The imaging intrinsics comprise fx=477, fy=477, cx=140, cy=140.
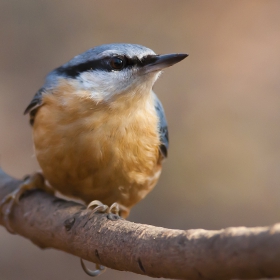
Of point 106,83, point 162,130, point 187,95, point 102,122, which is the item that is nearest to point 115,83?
point 106,83

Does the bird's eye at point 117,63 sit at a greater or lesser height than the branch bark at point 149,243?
greater

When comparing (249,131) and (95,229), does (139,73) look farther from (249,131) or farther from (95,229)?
(249,131)

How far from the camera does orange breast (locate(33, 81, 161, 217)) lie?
169cm

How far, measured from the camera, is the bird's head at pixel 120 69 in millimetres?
1667

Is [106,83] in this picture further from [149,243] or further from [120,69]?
[149,243]

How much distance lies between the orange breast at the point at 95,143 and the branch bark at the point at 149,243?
4.9 inches

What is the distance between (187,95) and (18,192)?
214 cm

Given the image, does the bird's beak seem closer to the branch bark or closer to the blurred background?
the branch bark

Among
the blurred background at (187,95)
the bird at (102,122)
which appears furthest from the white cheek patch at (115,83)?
the blurred background at (187,95)

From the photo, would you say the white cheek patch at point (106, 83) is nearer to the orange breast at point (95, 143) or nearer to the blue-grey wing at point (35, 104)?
the orange breast at point (95, 143)

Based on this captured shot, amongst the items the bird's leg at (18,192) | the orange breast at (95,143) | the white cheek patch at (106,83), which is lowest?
the bird's leg at (18,192)

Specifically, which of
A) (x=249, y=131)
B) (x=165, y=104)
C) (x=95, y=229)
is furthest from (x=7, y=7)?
(x=95, y=229)

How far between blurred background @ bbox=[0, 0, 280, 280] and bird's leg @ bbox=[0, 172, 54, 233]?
1411 millimetres

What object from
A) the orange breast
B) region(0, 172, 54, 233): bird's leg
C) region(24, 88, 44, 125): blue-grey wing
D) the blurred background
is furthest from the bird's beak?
the blurred background
